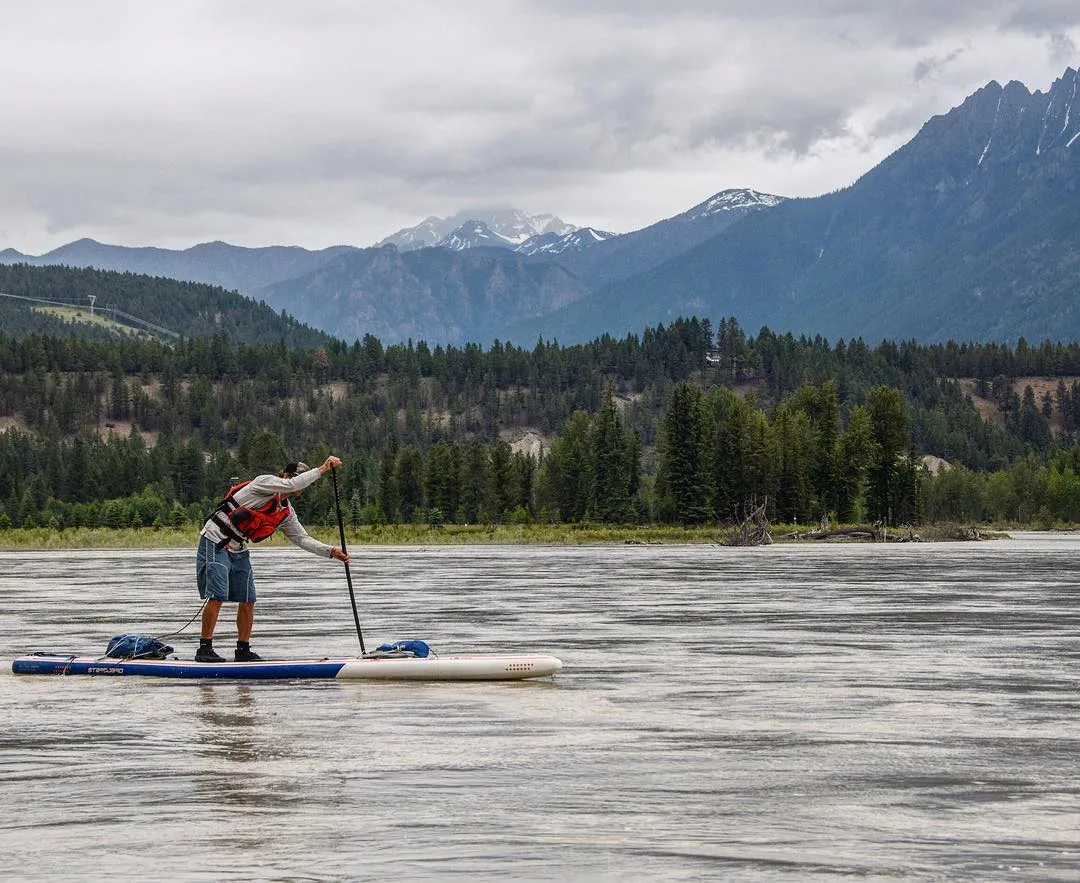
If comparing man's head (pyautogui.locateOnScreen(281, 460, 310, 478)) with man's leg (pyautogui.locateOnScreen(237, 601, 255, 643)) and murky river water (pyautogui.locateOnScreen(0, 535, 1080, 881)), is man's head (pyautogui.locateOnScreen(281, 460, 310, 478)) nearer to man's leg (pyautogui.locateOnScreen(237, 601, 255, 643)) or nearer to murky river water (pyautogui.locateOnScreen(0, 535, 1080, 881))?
man's leg (pyautogui.locateOnScreen(237, 601, 255, 643))

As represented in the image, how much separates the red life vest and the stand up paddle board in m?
1.87

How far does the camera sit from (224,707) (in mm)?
19594

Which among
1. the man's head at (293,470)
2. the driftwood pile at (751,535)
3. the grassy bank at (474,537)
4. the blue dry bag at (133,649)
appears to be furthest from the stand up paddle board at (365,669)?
the grassy bank at (474,537)

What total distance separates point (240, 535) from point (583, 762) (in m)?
9.11

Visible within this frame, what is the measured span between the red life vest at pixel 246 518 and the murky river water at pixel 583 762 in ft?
7.39

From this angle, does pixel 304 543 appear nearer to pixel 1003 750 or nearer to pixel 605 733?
pixel 605 733

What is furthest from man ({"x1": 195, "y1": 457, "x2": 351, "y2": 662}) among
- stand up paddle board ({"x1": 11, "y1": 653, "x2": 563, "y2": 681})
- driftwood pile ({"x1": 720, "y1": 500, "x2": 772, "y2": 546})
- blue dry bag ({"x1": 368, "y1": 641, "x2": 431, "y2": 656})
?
driftwood pile ({"x1": 720, "y1": 500, "x2": 772, "y2": 546})

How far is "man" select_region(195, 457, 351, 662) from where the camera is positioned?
22636 millimetres

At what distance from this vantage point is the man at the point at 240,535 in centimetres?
2264

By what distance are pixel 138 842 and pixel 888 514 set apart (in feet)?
520

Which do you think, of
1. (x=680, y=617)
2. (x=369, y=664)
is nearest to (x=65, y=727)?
(x=369, y=664)

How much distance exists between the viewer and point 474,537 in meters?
148

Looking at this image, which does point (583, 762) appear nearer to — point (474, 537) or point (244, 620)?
point (244, 620)

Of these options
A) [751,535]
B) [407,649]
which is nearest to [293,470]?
[407,649]
